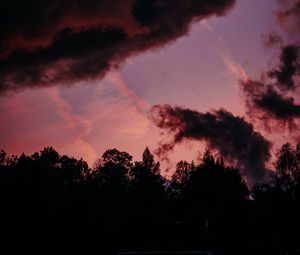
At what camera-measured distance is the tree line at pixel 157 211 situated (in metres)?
56.0

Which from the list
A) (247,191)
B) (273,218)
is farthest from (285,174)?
(273,218)

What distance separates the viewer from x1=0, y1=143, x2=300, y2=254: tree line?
184ft

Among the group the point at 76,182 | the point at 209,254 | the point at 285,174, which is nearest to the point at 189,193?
the point at 285,174

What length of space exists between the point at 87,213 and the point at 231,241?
32.6m

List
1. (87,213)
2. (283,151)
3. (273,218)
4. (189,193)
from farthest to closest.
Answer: (189,193), (283,151), (87,213), (273,218)

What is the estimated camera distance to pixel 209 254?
176 ft

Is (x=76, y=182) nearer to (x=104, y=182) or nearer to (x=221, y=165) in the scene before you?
(x=104, y=182)

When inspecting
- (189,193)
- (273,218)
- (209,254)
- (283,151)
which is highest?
(283,151)

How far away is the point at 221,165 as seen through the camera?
113 m

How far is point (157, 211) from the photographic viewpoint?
98000 millimetres

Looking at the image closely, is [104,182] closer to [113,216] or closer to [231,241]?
[113,216]

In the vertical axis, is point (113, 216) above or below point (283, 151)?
below

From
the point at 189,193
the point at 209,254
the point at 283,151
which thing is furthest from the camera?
the point at 189,193

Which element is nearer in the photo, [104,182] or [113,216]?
[113,216]
